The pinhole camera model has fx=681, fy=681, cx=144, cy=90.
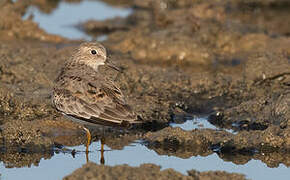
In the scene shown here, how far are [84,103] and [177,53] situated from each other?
479 centimetres

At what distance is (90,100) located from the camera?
8.55 meters

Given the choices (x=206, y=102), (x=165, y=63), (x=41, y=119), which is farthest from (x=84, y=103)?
(x=165, y=63)

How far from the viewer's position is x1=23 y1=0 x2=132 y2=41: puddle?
51.6 ft

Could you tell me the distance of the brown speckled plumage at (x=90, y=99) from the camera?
27.7ft

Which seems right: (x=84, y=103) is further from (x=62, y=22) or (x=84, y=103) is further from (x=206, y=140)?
(x=62, y=22)

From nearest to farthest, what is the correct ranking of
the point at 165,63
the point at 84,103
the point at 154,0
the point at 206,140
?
the point at 84,103, the point at 206,140, the point at 165,63, the point at 154,0

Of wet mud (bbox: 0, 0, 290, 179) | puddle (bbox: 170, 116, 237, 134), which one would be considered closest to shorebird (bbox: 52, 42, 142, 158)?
wet mud (bbox: 0, 0, 290, 179)

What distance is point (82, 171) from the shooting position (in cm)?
721

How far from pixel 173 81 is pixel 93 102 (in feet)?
10.7

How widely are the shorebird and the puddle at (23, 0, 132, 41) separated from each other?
20.2ft

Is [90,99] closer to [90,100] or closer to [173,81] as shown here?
[90,100]

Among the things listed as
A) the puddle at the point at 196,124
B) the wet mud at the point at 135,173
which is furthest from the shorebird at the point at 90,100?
the puddle at the point at 196,124

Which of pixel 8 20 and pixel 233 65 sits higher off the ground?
pixel 8 20

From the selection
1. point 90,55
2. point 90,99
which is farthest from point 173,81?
point 90,99
